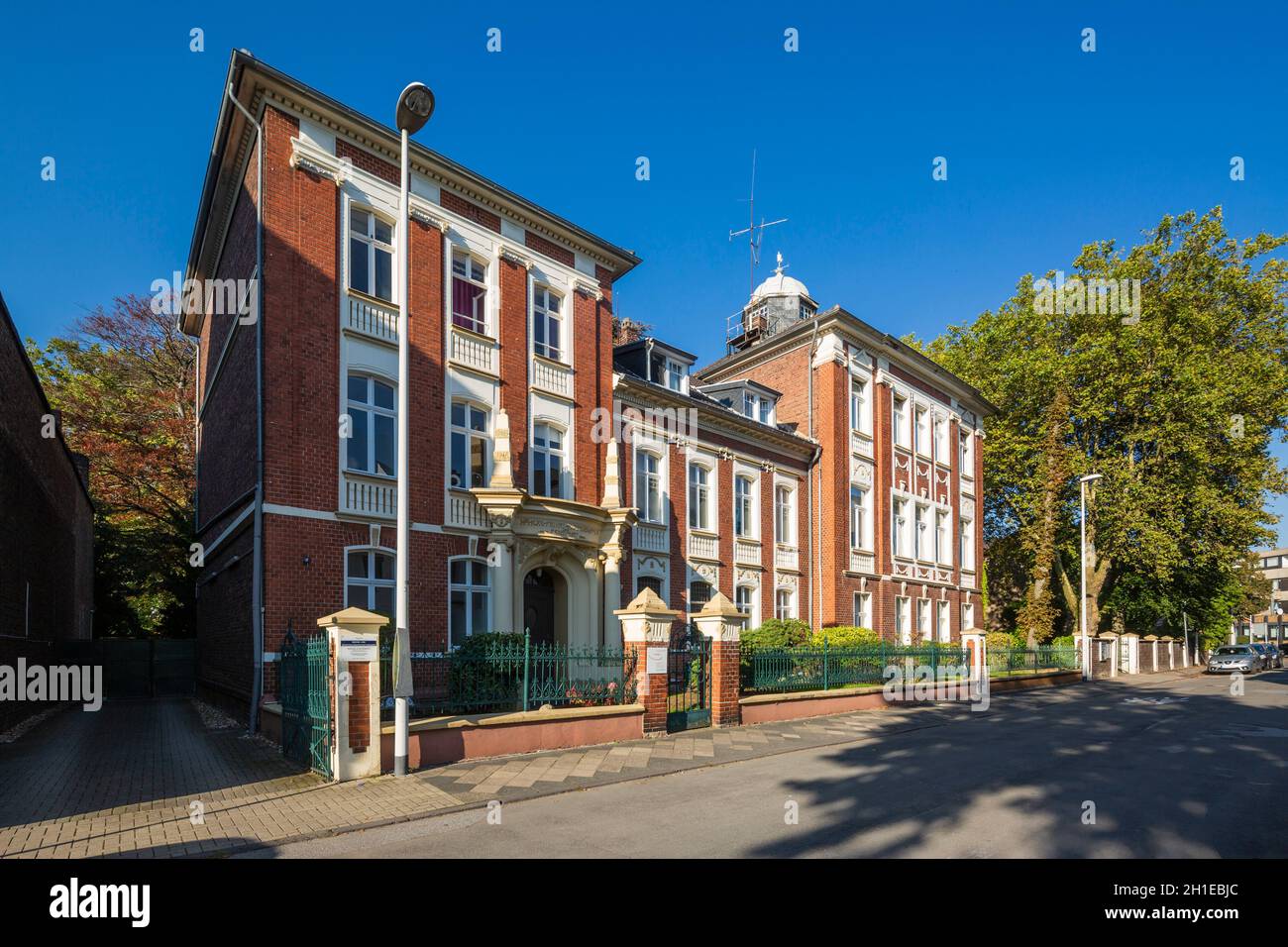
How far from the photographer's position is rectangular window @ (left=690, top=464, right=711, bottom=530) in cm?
2541

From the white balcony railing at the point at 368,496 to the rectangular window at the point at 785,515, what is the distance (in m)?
15.1

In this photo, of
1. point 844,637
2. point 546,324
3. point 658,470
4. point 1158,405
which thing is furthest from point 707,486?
point 1158,405

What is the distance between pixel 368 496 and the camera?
1628 cm

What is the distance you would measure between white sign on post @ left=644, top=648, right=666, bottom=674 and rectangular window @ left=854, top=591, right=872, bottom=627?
17296 millimetres

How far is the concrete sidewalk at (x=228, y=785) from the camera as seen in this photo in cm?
791

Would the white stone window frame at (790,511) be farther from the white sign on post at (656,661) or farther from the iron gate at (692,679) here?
the white sign on post at (656,661)

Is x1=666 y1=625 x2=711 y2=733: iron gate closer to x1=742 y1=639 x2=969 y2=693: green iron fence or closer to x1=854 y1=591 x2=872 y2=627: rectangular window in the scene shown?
x1=742 y1=639 x2=969 y2=693: green iron fence

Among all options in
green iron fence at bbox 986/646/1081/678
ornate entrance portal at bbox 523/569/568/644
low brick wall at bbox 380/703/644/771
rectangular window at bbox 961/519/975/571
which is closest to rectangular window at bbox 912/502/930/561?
rectangular window at bbox 961/519/975/571

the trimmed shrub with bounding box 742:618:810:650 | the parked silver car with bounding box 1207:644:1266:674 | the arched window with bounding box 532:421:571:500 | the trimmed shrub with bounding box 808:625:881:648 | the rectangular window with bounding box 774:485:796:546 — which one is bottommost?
the parked silver car with bounding box 1207:644:1266:674

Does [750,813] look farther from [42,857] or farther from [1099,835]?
[42,857]

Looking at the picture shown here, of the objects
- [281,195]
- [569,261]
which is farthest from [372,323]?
[569,261]

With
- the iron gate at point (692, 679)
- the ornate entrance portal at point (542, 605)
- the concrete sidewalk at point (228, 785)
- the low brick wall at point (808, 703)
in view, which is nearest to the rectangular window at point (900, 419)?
the low brick wall at point (808, 703)

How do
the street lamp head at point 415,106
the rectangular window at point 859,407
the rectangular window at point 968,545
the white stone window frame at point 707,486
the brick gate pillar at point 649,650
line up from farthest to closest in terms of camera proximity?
the rectangular window at point 968,545
the rectangular window at point 859,407
the white stone window frame at point 707,486
the brick gate pillar at point 649,650
the street lamp head at point 415,106
